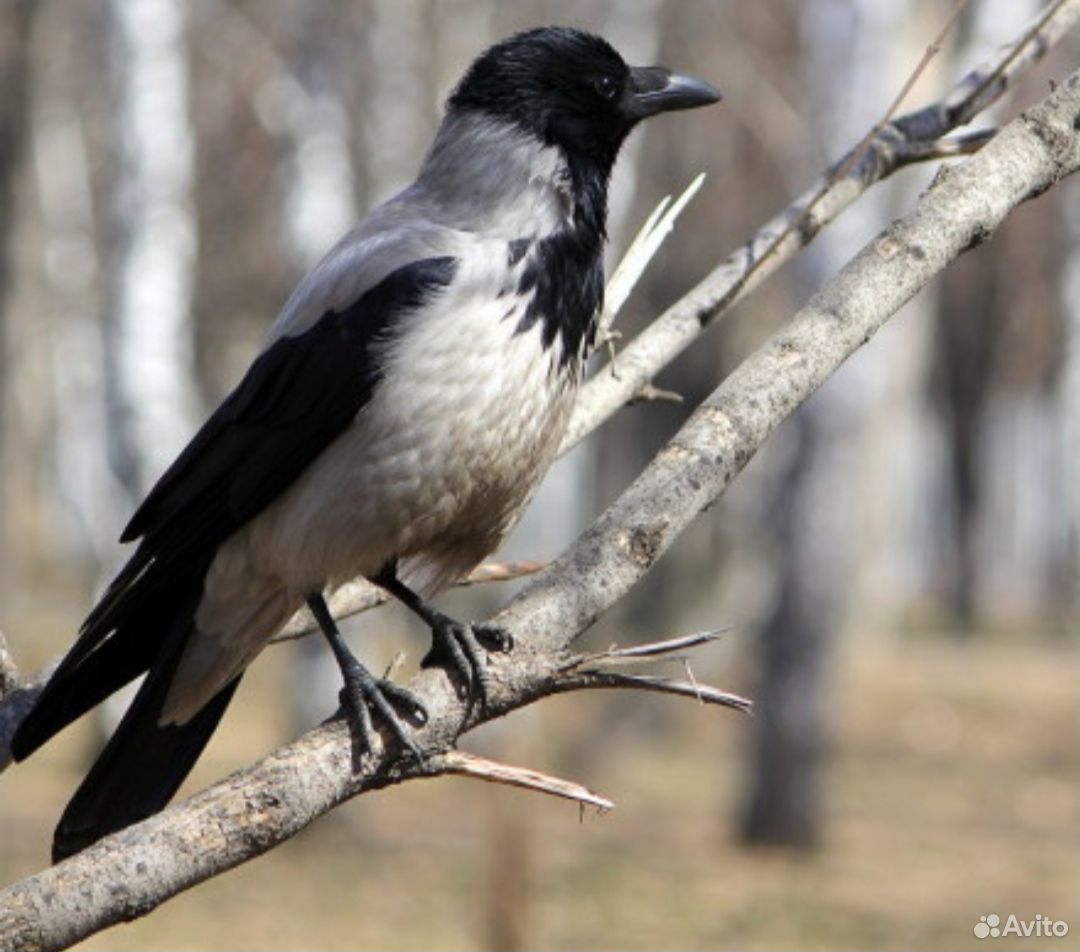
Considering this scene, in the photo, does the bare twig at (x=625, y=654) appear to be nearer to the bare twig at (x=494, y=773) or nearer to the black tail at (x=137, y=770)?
the bare twig at (x=494, y=773)

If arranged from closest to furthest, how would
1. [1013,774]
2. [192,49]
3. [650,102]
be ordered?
[650,102] → [1013,774] → [192,49]

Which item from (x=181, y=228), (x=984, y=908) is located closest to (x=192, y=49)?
(x=181, y=228)

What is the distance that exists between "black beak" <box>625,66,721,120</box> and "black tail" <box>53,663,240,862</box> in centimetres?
144

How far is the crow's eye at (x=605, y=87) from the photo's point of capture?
4.40 metres

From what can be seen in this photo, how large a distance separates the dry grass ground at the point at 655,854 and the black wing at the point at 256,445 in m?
4.44

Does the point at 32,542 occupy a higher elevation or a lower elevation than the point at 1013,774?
higher

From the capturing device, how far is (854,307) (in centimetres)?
361

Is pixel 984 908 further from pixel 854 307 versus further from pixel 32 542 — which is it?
pixel 32 542

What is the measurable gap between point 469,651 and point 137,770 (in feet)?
2.59

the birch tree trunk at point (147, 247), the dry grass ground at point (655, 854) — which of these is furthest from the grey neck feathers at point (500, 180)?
the birch tree trunk at point (147, 247)

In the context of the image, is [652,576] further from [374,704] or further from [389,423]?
[374,704]

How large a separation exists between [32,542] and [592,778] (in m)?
20.6
